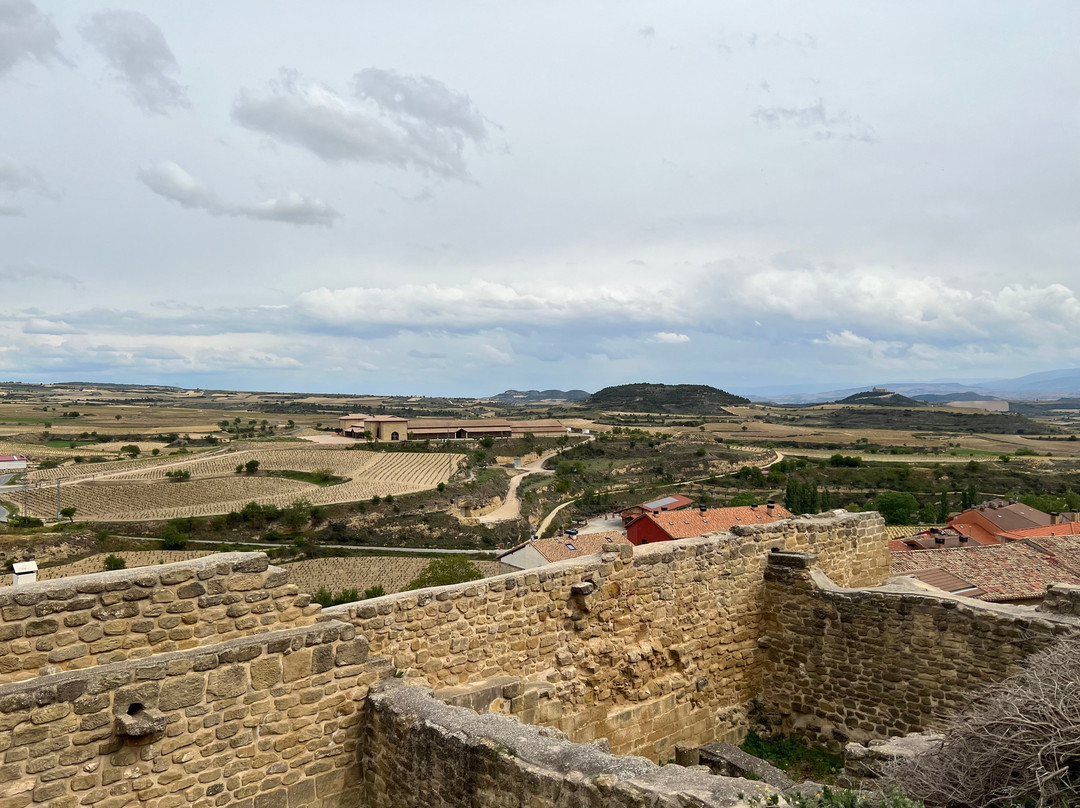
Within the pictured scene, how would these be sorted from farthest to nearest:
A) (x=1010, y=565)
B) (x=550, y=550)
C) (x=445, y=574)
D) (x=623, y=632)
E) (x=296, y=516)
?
(x=296, y=516)
(x=550, y=550)
(x=445, y=574)
(x=1010, y=565)
(x=623, y=632)

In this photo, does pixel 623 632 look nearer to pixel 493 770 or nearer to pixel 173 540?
pixel 493 770

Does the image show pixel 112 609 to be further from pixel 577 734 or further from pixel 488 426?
pixel 488 426

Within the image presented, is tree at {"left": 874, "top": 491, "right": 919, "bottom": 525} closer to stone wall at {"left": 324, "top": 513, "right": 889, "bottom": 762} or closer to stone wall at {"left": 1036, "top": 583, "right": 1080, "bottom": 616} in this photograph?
stone wall at {"left": 324, "top": 513, "right": 889, "bottom": 762}

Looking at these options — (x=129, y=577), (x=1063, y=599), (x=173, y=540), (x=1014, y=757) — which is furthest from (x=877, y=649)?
(x=173, y=540)

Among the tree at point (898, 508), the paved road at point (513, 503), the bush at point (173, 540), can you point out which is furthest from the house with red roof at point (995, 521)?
the bush at point (173, 540)

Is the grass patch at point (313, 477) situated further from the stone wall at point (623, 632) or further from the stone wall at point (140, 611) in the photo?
the stone wall at point (140, 611)

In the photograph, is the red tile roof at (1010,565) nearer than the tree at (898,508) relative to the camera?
Yes

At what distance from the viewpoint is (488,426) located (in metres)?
123

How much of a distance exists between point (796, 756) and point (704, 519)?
2720 centimetres

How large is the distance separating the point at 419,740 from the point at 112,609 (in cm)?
213

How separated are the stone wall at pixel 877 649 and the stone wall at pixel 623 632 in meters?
0.35

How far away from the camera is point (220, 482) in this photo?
75062 millimetres

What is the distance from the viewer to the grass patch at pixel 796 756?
22.9 feet

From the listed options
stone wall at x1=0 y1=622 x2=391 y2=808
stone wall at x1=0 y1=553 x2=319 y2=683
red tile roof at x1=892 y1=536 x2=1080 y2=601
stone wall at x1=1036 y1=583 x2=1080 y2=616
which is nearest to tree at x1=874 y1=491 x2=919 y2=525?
red tile roof at x1=892 y1=536 x2=1080 y2=601
